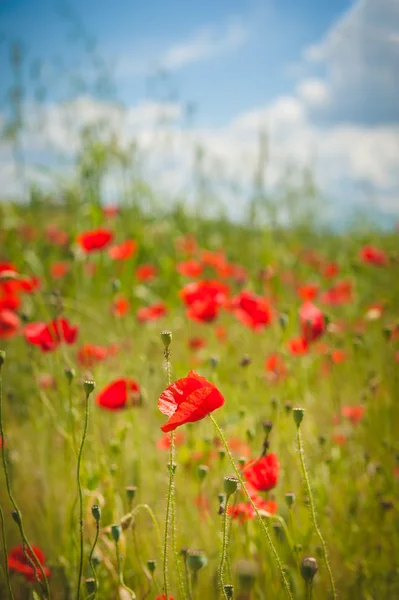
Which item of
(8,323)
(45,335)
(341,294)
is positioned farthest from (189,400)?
(341,294)

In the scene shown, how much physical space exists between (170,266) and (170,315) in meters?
1.01

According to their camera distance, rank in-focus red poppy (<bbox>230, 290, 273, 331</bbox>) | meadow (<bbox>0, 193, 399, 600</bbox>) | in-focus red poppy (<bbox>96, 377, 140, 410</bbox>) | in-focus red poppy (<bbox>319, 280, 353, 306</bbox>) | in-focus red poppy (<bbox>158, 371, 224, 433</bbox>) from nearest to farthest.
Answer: in-focus red poppy (<bbox>158, 371, 224, 433</bbox>)
meadow (<bbox>0, 193, 399, 600</bbox>)
in-focus red poppy (<bbox>96, 377, 140, 410</bbox>)
in-focus red poppy (<bbox>230, 290, 273, 331</bbox>)
in-focus red poppy (<bbox>319, 280, 353, 306</bbox>)

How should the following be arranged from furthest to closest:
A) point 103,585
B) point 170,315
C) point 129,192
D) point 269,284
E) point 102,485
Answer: point 129,192 < point 269,284 < point 170,315 < point 102,485 < point 103,585

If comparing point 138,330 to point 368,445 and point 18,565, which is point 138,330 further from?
point 18,565

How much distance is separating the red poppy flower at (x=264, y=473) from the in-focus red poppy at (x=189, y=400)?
348mm

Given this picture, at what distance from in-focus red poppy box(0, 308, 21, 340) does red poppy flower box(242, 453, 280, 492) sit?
1.58 metres

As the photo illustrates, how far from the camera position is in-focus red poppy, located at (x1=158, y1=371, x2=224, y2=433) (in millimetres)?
831

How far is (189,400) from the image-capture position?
84 cm

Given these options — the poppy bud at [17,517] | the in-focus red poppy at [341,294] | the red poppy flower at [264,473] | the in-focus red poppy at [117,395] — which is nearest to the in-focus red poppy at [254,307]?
the in-focus red poppy at [117,395]

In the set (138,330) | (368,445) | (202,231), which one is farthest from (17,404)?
(202,231)

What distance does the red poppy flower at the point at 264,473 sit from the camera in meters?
1.15

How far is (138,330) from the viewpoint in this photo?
3619 mm

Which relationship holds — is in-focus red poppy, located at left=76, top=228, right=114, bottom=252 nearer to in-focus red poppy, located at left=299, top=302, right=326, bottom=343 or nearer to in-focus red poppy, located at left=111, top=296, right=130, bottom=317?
in-focus red poppy, located at left=111, top=296, right=130, bottom=317

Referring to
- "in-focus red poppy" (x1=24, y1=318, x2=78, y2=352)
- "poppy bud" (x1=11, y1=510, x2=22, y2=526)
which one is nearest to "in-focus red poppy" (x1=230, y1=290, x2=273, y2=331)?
"in-focus red poppy" (x1=24, y1=318, x2=78, y2=352)
